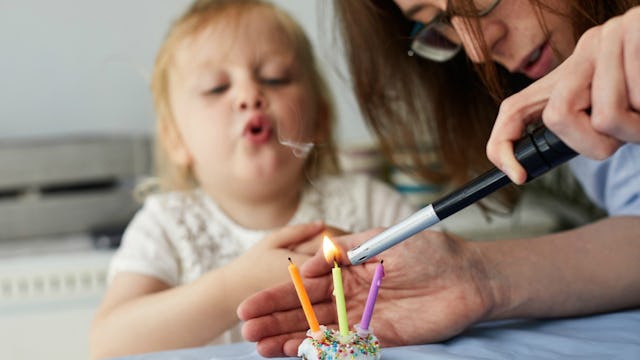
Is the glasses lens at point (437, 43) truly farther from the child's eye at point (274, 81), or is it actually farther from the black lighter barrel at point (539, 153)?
the black lighter barrel at point (539, 153)

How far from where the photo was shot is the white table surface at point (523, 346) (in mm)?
667

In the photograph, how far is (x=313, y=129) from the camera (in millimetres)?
1099

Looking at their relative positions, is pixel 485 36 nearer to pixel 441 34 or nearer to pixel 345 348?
pixel 441 34

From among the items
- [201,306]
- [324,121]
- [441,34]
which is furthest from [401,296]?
[324,121]

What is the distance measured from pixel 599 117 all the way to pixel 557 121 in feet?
0.10

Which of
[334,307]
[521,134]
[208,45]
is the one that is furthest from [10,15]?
[521,134]

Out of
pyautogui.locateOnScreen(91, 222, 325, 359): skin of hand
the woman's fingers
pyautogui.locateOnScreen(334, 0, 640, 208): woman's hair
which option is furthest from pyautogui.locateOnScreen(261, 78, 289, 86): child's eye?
the woman's fingers

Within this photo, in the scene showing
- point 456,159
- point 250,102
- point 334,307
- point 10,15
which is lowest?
point 334,307

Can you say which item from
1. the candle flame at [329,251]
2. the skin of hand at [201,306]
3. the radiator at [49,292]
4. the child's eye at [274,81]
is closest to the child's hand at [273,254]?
the skin of hand at [201,306]

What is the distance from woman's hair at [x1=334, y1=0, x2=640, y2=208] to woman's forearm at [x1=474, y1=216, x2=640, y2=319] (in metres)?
0.19

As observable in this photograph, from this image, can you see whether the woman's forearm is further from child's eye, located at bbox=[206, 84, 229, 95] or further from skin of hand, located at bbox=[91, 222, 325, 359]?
child's eye, located at bbox=[206, 84, 229, 95]

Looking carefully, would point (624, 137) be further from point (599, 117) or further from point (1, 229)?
point (1, 229)

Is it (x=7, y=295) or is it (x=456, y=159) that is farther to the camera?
(x=7, y=295)

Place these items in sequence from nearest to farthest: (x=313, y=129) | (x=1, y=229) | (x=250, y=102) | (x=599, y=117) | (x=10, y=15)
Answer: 1. (x=599, y=117)
2. (x=250, y=102)
3. (x=313, y=129)
4. (x=1, y=229)
5. (x=10, y=15)
